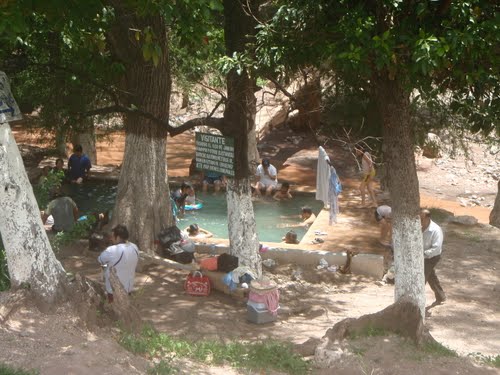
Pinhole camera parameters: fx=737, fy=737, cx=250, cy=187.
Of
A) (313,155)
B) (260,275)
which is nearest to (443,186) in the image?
(313,155)

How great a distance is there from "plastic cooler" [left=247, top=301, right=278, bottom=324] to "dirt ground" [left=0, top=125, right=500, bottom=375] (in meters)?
0.07

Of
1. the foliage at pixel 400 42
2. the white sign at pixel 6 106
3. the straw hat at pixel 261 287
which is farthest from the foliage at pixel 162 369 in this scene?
the foliage at pixel 400 42

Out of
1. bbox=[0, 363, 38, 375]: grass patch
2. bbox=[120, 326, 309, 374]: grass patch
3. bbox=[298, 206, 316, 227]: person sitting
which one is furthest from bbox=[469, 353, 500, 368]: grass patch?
bbox=[298, 206, 316, 227]: person sitting

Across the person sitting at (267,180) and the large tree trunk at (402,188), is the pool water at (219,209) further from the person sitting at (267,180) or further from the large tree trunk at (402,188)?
the large tree trunk at (402,188)

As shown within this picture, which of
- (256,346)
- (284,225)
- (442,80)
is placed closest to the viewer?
(256,346)

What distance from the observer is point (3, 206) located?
6945 millimetres

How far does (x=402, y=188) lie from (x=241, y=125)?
276cm

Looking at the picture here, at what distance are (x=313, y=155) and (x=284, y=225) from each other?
7663 mm

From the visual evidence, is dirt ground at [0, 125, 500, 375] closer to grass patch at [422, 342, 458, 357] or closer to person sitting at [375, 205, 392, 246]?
grass patch at [422, 342, 458, 357]

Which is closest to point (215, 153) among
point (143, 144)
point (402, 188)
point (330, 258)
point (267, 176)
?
point (143, 144)

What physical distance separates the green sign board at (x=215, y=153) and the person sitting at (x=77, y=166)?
7861 millimetres

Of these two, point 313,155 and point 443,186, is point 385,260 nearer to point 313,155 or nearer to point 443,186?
point 443,186

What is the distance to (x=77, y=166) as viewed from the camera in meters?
17.4

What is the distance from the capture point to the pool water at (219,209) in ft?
50.4
